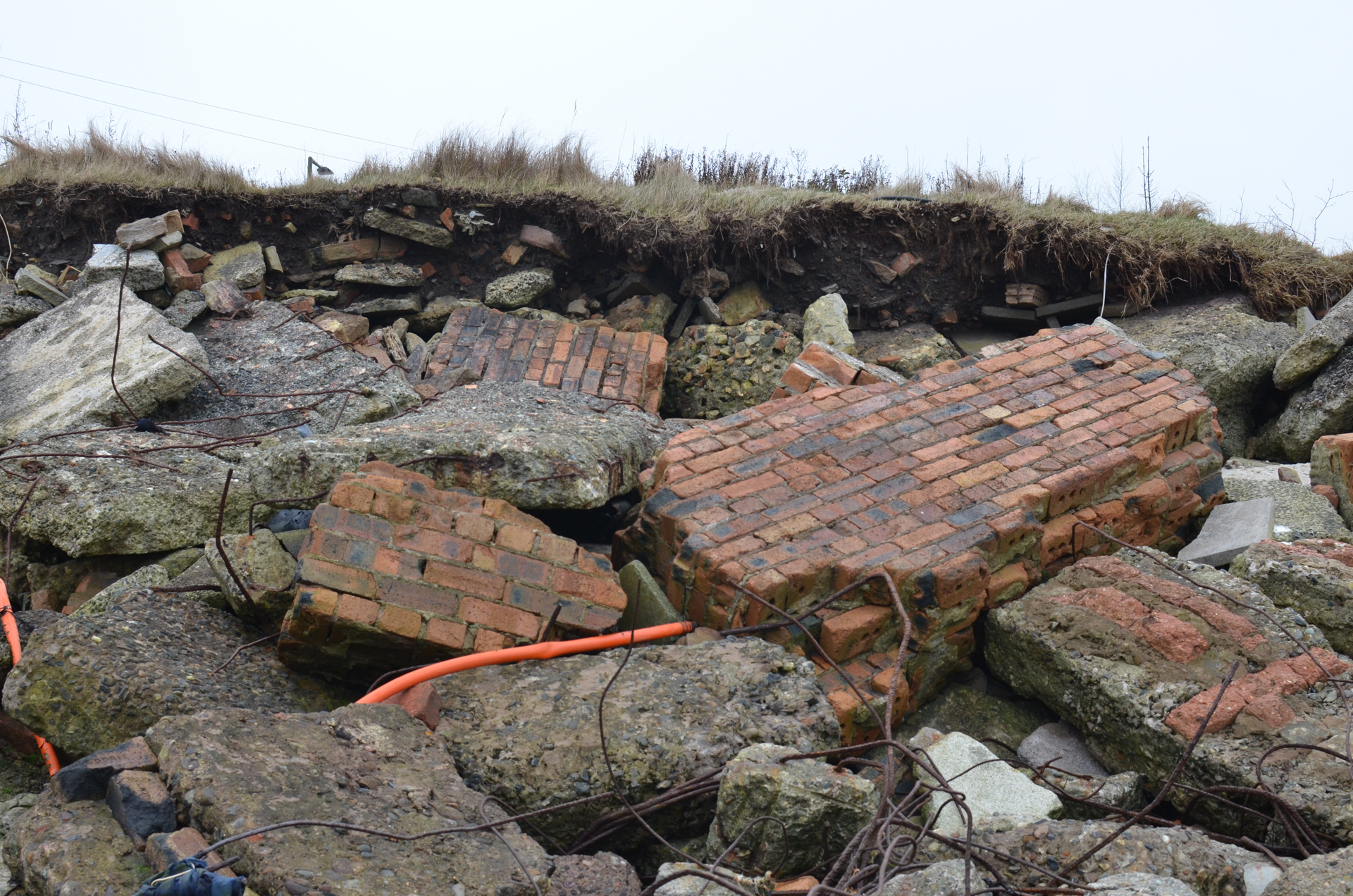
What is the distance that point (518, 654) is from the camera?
296 cm

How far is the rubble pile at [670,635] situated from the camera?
221 centimetres

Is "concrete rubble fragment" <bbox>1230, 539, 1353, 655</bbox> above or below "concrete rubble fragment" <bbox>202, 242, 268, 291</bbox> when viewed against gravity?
above

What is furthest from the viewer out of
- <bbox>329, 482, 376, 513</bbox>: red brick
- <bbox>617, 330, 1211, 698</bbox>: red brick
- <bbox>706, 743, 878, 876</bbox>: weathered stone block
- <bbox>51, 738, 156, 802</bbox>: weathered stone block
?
<bbox>617, 330, 1211, 698</bbox>: red brick

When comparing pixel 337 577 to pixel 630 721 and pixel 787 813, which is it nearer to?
pixel 630 721

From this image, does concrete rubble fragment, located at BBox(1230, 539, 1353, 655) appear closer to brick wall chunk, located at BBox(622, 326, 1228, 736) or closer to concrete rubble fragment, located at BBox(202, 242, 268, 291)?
brick wall chunk, located at BBox(622, 326, 1228, 736)

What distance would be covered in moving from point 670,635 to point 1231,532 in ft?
7.93

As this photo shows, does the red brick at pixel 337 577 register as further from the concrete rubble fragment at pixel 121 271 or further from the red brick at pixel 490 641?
the concrete rubble fragment at pixel 121 271

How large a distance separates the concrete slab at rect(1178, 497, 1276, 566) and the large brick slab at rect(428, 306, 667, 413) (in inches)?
114

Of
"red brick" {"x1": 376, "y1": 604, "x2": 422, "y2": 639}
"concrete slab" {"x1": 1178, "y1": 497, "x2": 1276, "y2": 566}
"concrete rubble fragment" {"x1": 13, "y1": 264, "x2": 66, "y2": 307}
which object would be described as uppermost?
"concrete slab" {"x1": 1178, "y1": 497, "x2": 1276, "y2": 566}

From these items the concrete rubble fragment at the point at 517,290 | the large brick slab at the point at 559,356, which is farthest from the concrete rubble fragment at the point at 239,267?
the large brick slab at the point at 559,356

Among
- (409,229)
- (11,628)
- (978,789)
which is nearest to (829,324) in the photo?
(409,229)

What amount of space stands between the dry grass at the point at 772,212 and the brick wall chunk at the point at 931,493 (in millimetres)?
2549

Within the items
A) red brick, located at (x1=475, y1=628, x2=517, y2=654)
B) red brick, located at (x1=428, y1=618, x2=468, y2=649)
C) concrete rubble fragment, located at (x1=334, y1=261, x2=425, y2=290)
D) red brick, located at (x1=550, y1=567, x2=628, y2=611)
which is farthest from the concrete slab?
concrete rubble fragment, located at (x1=334, y1=261, x2=425, y2=290)

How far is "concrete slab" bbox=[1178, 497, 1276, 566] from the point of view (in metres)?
3.86
